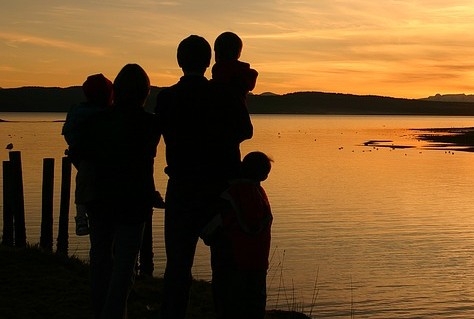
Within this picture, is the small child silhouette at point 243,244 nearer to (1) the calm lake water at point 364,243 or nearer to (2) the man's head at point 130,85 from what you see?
(2) the man's head at point 130,85

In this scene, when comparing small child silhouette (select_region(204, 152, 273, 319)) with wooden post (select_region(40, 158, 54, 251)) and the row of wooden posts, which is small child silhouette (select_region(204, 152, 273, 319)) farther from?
wooden post (select_region(40, 158, 54, 251))

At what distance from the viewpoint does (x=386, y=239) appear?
2255 cm

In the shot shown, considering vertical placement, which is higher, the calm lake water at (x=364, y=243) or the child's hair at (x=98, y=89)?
the child's hair at (x=98, y=89)

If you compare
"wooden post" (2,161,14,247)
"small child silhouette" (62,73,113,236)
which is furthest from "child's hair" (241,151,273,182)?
"wooden post" (2,161,14,247)

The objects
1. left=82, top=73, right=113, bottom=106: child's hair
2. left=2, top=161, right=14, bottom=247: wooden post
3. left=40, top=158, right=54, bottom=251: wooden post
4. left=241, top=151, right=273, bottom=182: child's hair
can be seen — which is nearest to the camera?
left=241, top=151, right=273, bottom=182: child's hair

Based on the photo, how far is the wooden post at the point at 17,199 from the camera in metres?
14.7

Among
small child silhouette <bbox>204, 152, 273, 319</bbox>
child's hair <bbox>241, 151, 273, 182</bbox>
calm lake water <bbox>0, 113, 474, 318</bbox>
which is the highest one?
child's hair <bbox>241, 151, 273, 182</bbox>

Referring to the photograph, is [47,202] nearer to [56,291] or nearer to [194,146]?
[56,291]

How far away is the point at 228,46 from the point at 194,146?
2.91 ft

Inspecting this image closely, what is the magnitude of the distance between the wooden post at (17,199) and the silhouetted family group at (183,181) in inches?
338

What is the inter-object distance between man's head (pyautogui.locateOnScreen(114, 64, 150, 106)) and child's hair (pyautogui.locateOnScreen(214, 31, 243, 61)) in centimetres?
68

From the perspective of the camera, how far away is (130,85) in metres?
6.33

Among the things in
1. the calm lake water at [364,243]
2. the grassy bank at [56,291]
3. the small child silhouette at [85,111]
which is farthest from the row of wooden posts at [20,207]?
the small child silhouette at [85,111]

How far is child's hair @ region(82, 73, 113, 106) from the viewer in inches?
267
